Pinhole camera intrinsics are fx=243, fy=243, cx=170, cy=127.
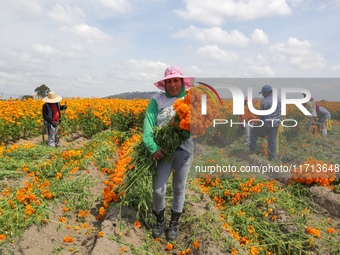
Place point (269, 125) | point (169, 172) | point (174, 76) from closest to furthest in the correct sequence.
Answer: point (174, 76)
point (169, 172)
point (269, 125)

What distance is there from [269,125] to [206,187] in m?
1.99

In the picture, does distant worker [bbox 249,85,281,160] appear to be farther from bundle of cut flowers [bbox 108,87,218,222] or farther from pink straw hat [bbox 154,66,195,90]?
bundle of cut flowers [bbox 108,87,218,222]

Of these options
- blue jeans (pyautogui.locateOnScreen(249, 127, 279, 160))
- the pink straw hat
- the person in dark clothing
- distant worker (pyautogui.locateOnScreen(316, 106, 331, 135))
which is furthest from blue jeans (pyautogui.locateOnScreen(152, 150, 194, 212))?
distant worker (pyautogui.locateOnScreen(316, 106, 331, 135))

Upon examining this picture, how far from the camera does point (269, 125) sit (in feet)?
17.1

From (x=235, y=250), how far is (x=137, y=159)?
4.88ft

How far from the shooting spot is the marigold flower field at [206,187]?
9.75 feet

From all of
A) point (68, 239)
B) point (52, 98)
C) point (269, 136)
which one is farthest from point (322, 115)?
point (52, 98)

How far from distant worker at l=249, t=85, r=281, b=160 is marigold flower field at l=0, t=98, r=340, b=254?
Result: 352 mm

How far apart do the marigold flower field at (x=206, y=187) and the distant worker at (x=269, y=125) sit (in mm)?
352

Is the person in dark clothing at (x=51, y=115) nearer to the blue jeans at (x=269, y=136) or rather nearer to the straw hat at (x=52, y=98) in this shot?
the straw hat at (x=52, y=98)

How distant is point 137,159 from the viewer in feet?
9.44

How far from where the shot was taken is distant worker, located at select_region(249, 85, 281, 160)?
476cm

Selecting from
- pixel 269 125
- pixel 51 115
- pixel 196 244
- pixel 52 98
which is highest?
pixel 52 98

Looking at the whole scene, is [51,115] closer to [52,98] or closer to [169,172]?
[52,98]
